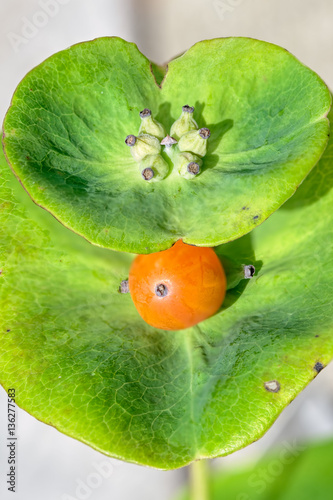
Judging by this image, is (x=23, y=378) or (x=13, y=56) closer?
(x=23, y=378)

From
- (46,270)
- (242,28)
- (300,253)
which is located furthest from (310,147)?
(242,28)

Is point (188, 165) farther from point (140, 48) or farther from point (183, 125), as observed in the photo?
point (140, 48)

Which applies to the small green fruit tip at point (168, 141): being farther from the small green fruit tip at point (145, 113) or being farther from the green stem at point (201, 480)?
the green stem at point (201, 480)

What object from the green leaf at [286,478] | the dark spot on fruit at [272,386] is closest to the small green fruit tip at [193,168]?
the dark spot on fruit at [272,386]

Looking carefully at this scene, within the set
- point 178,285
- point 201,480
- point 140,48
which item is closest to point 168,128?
point 178,285

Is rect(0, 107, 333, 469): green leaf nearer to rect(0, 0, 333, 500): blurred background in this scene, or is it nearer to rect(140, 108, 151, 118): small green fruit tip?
rect(140, 108, 151, 118): small green fruit tip

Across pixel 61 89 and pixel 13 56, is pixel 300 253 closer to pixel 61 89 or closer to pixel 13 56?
pixel 61 89
